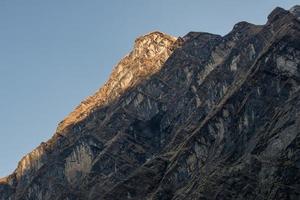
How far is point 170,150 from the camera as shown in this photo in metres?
193

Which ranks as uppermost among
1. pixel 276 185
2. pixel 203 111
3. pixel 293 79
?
pixel 203 111

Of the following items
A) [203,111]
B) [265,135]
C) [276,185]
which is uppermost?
[203,111]

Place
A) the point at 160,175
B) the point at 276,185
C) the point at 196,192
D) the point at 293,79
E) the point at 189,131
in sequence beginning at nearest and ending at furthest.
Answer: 1. the point at 276,185
2. the point at 196,192
3. the point at 293,79
4. the point at 160,175
5. the point at 189,131

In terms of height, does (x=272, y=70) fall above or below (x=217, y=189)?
above

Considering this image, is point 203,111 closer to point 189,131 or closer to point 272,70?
point 189,131

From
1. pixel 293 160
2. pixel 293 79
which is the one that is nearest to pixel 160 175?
pixel 293 79

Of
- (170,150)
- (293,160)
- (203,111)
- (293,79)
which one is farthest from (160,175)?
(293,160)

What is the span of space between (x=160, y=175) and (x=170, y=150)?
1999 centimetres

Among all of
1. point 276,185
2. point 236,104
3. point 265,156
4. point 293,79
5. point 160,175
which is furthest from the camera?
point 160,175

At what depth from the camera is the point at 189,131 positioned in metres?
191

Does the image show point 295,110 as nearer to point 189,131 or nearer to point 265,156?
point 265,156

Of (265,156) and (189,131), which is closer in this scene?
(265,156)

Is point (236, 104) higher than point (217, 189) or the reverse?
higher

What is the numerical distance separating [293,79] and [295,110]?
16.8 meters
